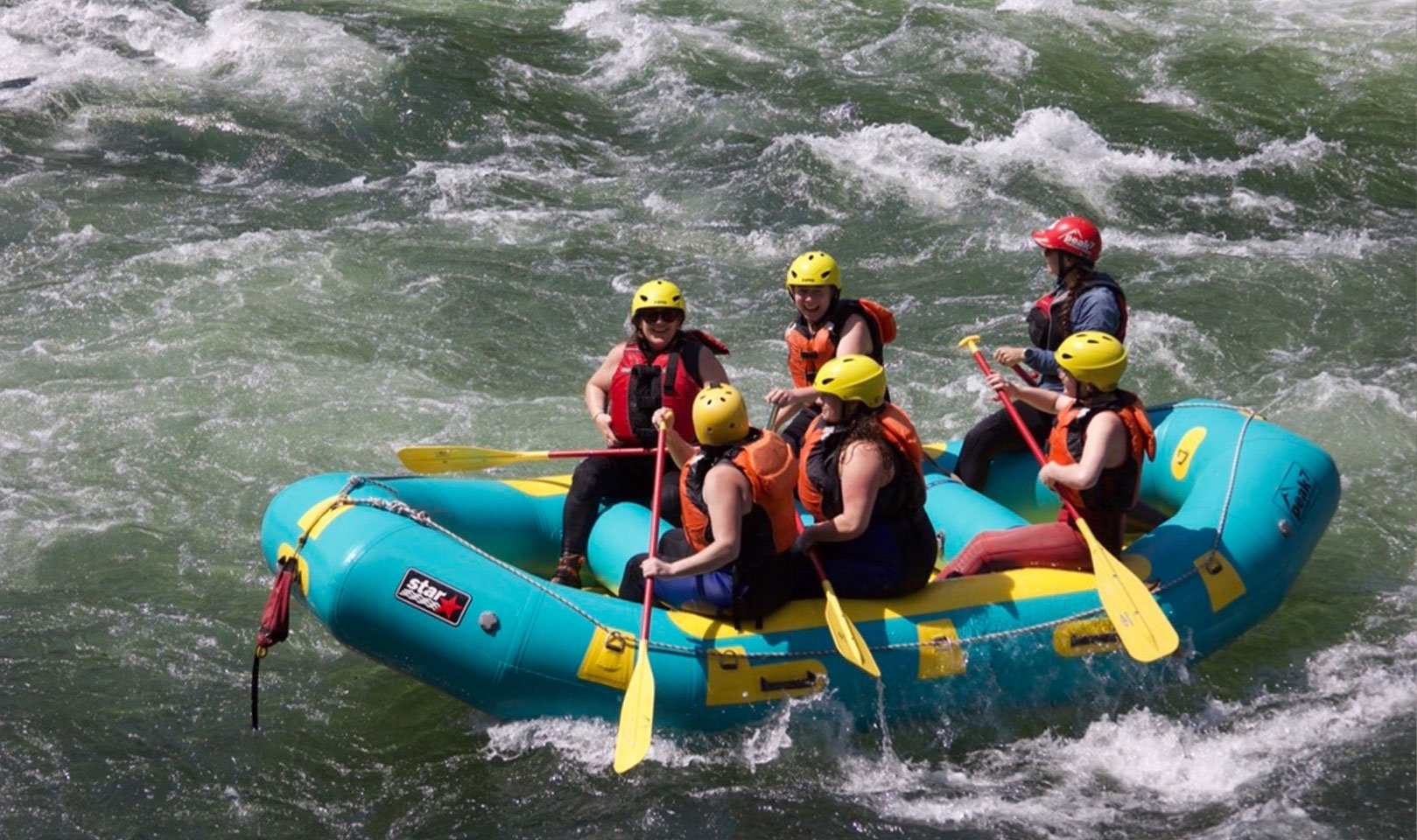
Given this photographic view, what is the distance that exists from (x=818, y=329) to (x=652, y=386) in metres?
0.76

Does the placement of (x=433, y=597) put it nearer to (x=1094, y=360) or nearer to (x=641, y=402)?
(x=641, y=402)

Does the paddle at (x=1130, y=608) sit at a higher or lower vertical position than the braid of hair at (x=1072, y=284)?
lower

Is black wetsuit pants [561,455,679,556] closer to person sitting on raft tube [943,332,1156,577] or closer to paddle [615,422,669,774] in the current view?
paddle [615,422,669,774]

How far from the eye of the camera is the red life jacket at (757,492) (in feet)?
17.9

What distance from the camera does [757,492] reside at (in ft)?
18.0

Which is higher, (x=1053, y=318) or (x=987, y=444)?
(x=1053, y=318)

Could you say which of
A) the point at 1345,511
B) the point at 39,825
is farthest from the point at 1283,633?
the point at 39,825

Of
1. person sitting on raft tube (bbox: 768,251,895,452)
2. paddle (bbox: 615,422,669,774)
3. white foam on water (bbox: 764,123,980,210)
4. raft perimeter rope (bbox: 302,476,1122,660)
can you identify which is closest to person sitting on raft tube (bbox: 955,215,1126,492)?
person sitting on raft tube (bbox: 768,251,895,452)

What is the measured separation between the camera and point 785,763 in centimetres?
569

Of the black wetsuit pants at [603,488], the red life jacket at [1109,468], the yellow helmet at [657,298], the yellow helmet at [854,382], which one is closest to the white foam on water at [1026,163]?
the yellow helmet at [657,298]

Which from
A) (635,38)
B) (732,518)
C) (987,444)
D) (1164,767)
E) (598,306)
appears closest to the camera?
(732,518)

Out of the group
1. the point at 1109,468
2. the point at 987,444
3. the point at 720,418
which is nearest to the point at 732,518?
the point at 720,418

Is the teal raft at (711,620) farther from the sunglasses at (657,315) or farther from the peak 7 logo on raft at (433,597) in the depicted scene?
the sunglasses at (657,315)

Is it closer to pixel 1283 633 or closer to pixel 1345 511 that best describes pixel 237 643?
pixel 1283 633
